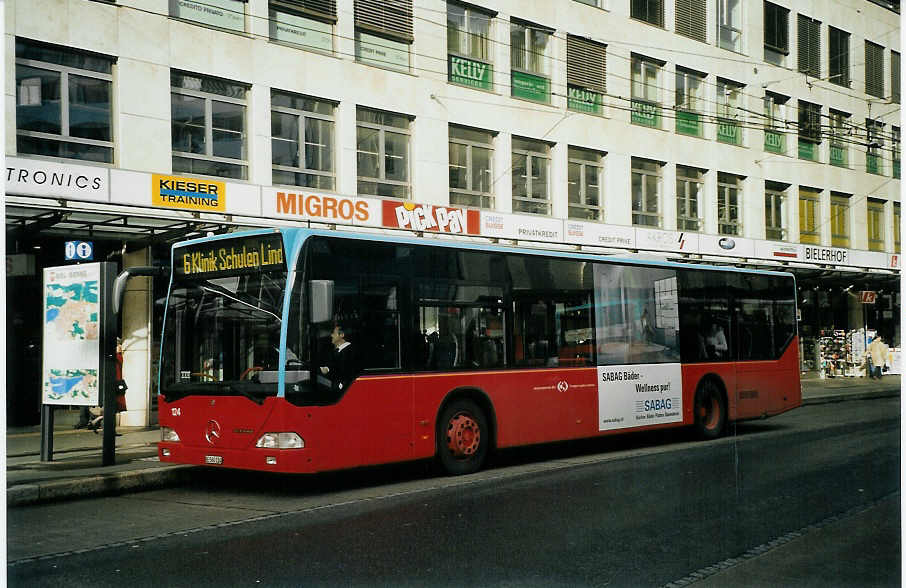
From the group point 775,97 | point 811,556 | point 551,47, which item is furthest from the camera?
point 551,47

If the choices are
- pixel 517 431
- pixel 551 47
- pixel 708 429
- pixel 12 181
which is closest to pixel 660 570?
pixel 517 431

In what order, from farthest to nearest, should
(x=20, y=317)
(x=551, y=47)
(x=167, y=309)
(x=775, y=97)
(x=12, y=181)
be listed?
(x=551, y=47) → (x=775, y=97) → (x=20, y=317) → (x=12, y=181) → (x=167, y=309)

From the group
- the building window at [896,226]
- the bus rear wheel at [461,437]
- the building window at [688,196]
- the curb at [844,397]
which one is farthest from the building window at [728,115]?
the bus rear wheel at [461,437]

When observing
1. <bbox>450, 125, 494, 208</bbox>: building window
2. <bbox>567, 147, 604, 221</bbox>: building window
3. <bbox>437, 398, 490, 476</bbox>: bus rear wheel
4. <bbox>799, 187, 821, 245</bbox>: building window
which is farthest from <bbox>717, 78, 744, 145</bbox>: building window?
<bbox>437, 398, 490, 476</bbox>: bus rear wheel

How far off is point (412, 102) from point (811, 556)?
15.7 metres

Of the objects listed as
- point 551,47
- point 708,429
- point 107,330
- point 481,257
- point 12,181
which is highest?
point 551,47

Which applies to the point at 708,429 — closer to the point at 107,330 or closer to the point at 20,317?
the point at 107,330

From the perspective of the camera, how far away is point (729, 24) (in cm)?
2070

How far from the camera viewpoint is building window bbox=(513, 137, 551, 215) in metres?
23.2

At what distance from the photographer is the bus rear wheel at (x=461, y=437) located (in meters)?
11.8

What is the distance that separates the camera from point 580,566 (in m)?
6.63

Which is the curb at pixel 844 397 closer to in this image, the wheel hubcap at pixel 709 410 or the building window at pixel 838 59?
the wheel hubcap at pixel 709 410

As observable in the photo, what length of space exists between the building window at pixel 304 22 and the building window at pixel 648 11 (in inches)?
325

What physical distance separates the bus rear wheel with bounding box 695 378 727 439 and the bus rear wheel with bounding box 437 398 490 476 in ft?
16.2
